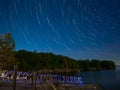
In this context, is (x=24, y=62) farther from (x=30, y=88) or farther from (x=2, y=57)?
(x=30, y=88)

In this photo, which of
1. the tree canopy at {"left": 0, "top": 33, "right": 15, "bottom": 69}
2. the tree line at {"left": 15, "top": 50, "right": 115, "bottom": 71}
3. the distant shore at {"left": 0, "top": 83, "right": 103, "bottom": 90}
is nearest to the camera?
the distant shore at {"left": 0, "top": 83, "right": 103, "bottom": 90}

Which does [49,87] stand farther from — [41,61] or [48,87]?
[41,61]

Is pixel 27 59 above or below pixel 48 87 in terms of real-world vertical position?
above

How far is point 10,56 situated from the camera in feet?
195

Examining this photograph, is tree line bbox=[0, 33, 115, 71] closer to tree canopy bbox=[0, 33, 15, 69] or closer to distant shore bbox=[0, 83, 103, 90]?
tree canopy bbox=[0, 33, 15, 69]

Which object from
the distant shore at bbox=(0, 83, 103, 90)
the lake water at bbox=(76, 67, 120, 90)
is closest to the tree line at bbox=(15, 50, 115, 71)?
the lake water at bbox=(76, 67, 120, 90)

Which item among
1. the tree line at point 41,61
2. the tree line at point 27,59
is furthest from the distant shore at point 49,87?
the tree line at point 41,61

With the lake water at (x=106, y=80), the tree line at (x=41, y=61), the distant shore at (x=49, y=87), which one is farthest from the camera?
the tree line at (x=41, y=61)

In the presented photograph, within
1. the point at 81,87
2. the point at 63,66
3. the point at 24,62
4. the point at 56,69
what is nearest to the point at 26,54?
the point at 24,62

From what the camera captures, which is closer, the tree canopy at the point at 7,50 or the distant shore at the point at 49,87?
the distant shore at the point at 49,87

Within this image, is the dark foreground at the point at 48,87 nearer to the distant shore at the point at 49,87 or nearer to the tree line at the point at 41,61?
the distant shore at the point at 49,87

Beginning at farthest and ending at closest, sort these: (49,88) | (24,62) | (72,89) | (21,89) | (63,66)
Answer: (63,66)
(24,62)
(72,89)
(21,89)
(49,88)

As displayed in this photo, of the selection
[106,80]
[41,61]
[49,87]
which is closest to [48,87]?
[49,87]

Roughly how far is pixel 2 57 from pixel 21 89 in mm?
30866
